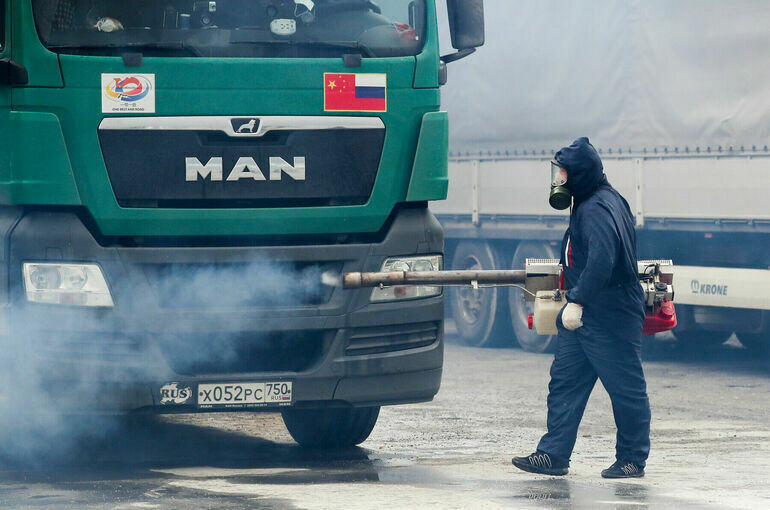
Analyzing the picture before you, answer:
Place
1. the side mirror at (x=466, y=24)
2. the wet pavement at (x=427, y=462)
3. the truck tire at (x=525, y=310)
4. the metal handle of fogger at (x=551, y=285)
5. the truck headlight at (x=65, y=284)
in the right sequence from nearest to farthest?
the wet pavement at (x=427, y=462) → the truck headlight at (x=65, y=284) → the metal handle of fogger at (x=551, y=285) → the side mirror at (x=466, y=24) → the truck tire at (x=525, y=310)

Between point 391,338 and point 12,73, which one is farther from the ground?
point 12,73

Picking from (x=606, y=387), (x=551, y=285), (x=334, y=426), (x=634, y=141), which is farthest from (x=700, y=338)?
(x=606, y=387)

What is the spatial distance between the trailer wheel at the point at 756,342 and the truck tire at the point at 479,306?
2.55 meters

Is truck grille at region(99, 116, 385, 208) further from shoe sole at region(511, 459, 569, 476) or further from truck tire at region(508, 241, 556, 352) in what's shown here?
truck tire at region(508, 241, 556, 352)

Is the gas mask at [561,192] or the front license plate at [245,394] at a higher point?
the gas mask at [561,192]

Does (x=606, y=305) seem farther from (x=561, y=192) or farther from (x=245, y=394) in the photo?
(x=245, y=394)

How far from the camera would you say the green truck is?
28.3ft

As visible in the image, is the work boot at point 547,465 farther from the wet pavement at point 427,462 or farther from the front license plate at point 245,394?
the front license plate at point 245,394

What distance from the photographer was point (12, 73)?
8562 millimetres

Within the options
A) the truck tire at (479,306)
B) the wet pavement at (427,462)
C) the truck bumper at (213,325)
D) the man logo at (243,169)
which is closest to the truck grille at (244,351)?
the truck bumper at (213,325)

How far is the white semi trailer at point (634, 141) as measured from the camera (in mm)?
14484

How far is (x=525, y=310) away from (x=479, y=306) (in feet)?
3.08

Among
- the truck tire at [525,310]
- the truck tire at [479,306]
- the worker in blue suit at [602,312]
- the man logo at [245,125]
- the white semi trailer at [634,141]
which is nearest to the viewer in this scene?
the man logo at [245,125]

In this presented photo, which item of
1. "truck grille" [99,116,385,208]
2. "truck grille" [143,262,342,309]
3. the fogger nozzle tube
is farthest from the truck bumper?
"truck grille" [99,116,385,208]
